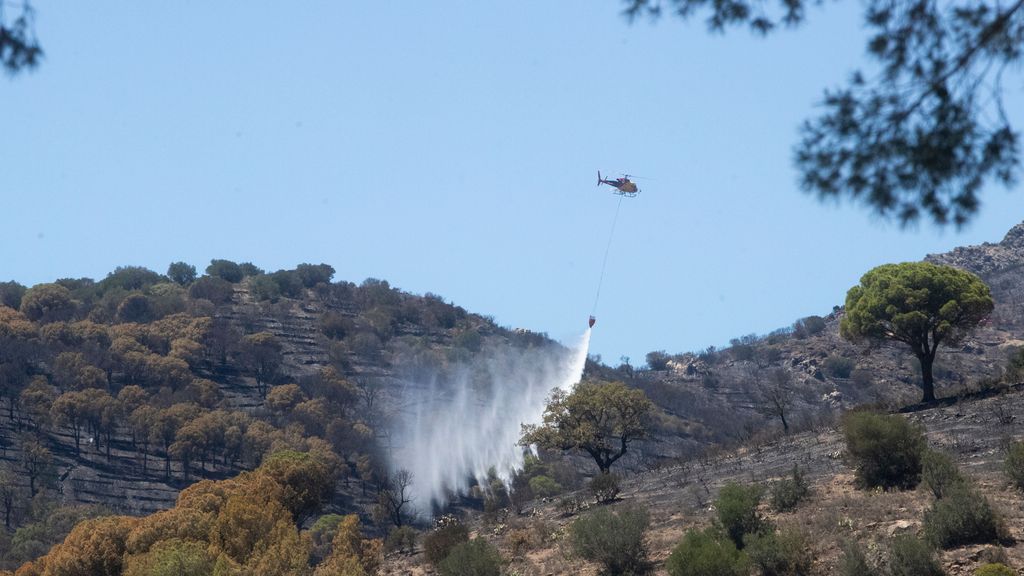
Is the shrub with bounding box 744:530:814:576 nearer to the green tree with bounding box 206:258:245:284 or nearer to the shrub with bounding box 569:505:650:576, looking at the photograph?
the shrub with bounding box 569:505:650:576

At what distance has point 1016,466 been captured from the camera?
25859 millimetres

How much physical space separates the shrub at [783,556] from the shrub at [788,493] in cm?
504

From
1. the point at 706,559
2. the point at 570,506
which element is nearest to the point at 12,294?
the point at 570,506

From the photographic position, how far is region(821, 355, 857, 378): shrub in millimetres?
106562

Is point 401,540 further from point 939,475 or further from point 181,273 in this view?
point 181,273

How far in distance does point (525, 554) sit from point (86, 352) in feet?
243

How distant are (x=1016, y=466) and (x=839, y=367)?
3292 inches

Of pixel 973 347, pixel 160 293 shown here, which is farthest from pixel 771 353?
pixel 160 293

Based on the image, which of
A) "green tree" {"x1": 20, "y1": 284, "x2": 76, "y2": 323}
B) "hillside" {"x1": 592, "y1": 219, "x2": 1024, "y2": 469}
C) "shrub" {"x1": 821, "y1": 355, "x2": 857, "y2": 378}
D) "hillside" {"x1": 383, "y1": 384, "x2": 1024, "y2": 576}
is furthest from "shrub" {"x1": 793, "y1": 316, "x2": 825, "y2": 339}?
"hillside" {"x1": 383, "y1": 384, "x2": 1024, "y2": 576}

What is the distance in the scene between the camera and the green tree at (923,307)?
45375 millimetres

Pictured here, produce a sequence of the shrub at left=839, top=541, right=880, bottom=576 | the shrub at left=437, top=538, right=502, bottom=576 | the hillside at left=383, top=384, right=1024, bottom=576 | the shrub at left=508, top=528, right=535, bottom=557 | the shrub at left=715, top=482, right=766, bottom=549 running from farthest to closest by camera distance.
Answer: the shrub at left=508, top=528, right=535, bottom=557 → the shrub at left=437, top=538, right=502, bottom=576 → the shrub at left=715, top=482, right=766, bottom=549 → the hillside at left=383, top=384, right=1024, bottom=576 → the shrub at left=839, top=541, right=880, bottom=576

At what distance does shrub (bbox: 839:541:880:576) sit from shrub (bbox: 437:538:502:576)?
917 centimetres

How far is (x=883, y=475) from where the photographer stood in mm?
29672

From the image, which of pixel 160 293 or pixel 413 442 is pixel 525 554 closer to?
pixel 413 442
